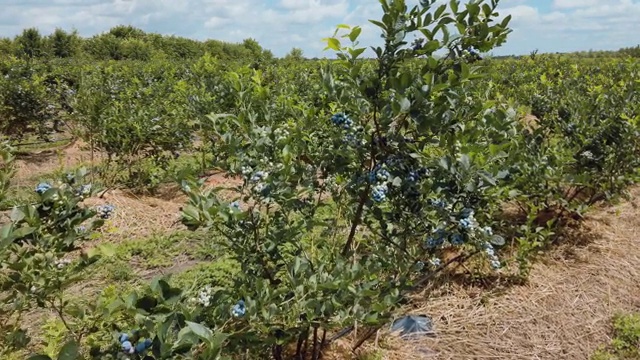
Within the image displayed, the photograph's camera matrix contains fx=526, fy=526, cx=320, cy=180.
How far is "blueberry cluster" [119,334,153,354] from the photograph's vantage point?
1.25 metres

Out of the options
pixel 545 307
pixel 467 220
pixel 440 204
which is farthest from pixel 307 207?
pixel 545 307

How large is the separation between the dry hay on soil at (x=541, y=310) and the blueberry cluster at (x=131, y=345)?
5.27ft

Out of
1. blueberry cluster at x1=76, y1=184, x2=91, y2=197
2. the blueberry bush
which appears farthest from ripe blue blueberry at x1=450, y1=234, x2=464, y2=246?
blueberry cluster at x1=76, y1=184, x2=91, y2=197

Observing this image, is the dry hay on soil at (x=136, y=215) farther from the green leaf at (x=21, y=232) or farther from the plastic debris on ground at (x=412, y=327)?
the green leaf at (x=21, y=232)

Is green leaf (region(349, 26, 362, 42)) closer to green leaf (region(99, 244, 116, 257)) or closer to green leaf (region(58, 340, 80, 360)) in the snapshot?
green leaf (region(99, 244, 116, 257))

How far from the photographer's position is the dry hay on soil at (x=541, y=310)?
2.87 meters

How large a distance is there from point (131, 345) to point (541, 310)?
2.71 meters

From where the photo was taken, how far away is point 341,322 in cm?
181

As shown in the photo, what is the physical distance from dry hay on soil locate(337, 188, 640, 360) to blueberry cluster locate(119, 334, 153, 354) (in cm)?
161

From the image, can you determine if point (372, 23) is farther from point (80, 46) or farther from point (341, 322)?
point (80, 46)

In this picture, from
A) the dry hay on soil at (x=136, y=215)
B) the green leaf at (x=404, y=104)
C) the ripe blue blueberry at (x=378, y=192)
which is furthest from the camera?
the dry hay on soil at (x=136, y=215)

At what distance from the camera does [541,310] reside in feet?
10.7

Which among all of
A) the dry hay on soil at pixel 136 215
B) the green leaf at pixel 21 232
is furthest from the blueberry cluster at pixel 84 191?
the dry hay on soil at pixel 136 215

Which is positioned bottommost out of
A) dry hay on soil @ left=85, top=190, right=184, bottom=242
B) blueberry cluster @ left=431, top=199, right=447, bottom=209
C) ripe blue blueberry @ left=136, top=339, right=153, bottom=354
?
dry hay on soil @ left=85, top=190, right=184, bottom=242
